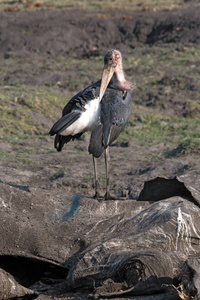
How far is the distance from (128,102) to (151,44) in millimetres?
13568

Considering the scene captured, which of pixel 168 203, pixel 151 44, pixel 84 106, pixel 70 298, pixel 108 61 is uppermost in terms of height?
pixel 151 44

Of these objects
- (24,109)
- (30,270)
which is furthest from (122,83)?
(24,109)

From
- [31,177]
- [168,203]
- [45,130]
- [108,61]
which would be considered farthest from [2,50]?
[168,203]

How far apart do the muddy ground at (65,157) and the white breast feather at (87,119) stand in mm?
693

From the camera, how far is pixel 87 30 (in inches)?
798

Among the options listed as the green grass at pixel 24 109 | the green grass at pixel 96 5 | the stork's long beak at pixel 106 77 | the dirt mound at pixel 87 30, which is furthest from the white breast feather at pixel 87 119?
the green grass at pixel 96 5

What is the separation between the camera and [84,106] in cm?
576

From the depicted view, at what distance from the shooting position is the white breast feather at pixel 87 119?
576 cm

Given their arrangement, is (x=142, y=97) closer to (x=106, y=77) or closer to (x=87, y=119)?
(x=106, y=77)

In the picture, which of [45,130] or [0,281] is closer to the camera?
[0,281]

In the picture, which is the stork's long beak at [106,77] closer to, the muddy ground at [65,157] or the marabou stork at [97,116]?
the marabou stork at [97,116]

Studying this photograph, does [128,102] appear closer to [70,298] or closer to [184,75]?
[70,298]

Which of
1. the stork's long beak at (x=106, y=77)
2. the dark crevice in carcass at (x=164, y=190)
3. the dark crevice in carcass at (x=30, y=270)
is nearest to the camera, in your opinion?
the dark crevice in carcass at (x=30, y=270)

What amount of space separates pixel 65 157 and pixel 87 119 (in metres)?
3.56
